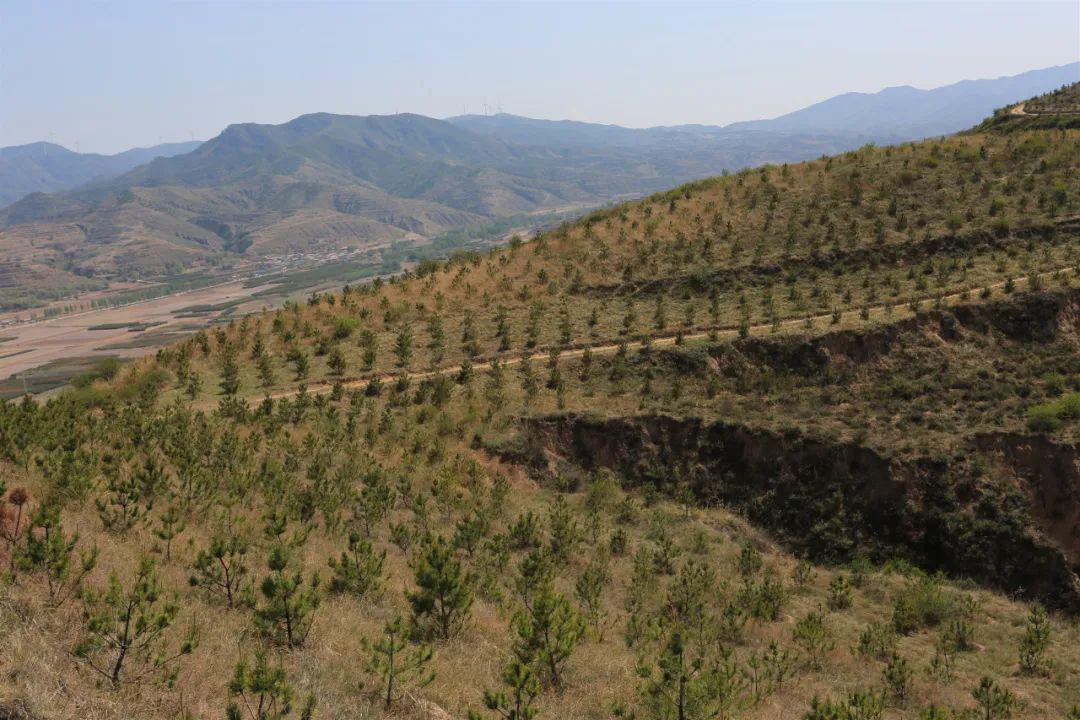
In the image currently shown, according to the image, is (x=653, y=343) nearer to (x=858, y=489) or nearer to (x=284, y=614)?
(x=858, y=489)

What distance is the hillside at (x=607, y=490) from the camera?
8164 millimetres

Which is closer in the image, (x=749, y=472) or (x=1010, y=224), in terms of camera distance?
(x=749, y=472)

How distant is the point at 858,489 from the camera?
18750 millimetres

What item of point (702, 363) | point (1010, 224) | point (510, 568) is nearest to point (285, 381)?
point (510, 568)

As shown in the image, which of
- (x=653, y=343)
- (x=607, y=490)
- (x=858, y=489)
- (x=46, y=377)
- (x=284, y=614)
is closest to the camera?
(x=284, y=614)

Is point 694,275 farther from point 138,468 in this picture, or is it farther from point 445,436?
point 138,468

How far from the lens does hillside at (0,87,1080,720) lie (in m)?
8.16

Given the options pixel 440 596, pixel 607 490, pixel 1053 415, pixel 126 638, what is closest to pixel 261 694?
pixel 126 638

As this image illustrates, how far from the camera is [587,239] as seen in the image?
129 feet

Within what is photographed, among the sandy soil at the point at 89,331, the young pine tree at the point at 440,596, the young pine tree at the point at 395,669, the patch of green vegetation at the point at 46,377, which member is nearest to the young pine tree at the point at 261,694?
the young pine tree at the point at 395,669

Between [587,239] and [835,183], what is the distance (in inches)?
675

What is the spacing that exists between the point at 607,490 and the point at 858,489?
758cm

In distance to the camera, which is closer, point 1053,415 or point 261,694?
point 261,694

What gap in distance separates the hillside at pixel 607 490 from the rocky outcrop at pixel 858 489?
0.30 feet
